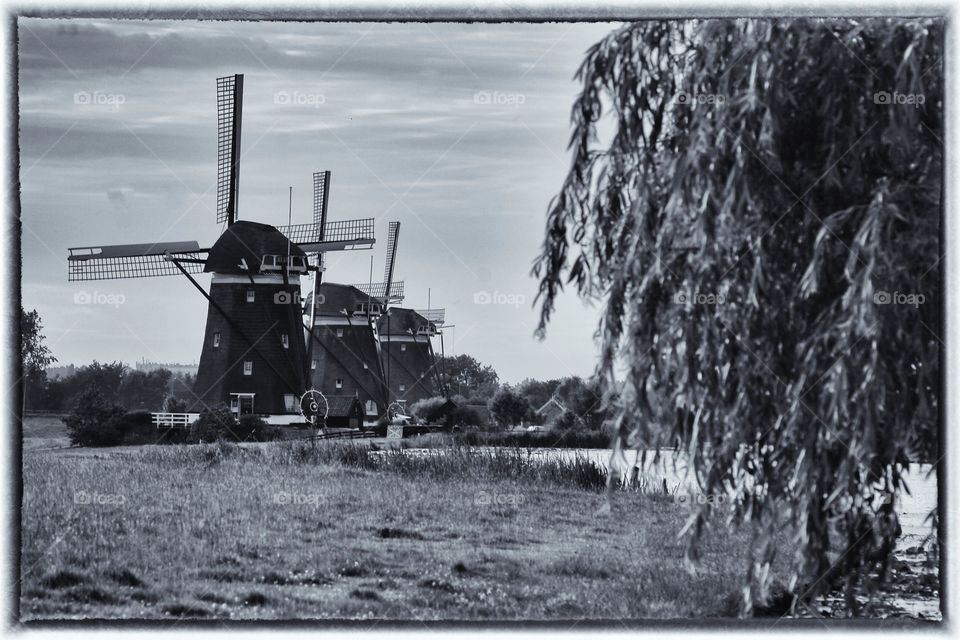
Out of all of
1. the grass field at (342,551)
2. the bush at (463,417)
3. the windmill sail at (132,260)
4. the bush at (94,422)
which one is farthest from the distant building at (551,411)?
the bush at (463,417)

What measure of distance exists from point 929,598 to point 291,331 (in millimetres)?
17070

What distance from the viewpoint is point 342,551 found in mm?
7828

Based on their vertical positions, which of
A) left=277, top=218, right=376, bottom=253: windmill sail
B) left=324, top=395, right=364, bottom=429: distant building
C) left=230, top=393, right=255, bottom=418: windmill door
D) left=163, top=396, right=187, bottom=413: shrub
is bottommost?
left=324, top=395, right=364, bottom=429: distant building

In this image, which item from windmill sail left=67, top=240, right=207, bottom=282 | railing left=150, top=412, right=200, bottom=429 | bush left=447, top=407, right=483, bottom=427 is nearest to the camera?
windmill sail left=67, top=240, right=207, bottom=282

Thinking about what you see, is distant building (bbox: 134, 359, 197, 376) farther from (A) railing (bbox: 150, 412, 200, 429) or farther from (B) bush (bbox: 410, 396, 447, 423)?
(B) bush (bbox: 410, 396, 447, 423)

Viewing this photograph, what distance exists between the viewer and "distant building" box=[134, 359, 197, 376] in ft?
36.0

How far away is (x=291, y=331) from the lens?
71.3ft

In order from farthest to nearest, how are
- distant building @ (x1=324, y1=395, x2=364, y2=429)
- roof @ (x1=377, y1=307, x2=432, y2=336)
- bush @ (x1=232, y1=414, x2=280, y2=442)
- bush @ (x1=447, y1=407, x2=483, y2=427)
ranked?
roof @ (x1=377, y1=307, x2=432, y2=336) → distant building @ (x1=324, y1=395, x2=364, y2=429) → bush @ (x1=447, y1=407, x2=483, y2=427) → bush @ (x1=232, y1=414, x2=280, y2=442)

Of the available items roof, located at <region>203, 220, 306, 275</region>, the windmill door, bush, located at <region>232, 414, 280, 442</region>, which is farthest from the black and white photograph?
roof, located at <region>203, 220, 306, 275</region>

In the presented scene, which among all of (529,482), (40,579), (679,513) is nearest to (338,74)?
(40,579)

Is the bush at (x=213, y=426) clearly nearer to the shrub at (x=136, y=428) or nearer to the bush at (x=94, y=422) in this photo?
the shrub at (x=136, y=428)

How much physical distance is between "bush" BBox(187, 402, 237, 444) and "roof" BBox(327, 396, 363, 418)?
9382 mm

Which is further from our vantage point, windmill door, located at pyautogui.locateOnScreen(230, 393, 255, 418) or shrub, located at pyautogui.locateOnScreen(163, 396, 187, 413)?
windmill door, located at pyautogui.locateOnScreen(230, 393, 255, 418)

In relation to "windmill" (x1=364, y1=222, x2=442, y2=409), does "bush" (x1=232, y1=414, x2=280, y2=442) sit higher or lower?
lower
